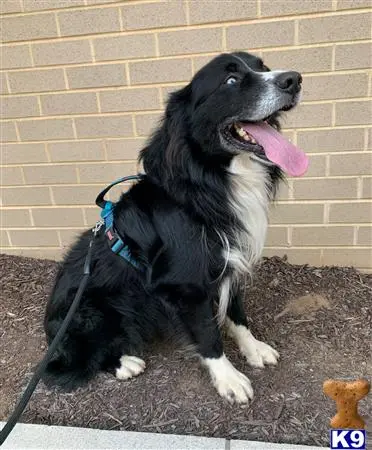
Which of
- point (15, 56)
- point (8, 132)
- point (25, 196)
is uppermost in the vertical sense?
point (15, 56)

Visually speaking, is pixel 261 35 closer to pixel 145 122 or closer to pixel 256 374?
pixel 145 122

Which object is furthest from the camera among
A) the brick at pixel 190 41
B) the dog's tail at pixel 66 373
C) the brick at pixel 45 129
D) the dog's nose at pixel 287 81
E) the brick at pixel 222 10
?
the brick at pixel 45 129

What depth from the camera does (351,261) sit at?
344 centimetres

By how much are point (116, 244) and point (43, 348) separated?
106cm

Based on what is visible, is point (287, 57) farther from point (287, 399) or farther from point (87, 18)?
point (287, 399)

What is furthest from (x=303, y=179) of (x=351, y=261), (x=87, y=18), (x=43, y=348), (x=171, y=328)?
(x=43, y=348)

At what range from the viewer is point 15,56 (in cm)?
331

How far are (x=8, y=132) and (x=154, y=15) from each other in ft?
4.96

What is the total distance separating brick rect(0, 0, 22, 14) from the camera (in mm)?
3170

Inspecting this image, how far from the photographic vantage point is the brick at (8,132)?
3.53 m

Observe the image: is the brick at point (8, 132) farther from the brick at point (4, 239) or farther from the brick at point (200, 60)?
the brick at point (200, 60)

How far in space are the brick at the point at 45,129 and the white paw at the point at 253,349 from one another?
2.02m

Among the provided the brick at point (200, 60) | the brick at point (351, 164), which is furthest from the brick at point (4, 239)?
the brick at point (351, 164)

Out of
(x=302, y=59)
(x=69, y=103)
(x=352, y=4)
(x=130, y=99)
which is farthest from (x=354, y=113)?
(x=69, y=103)
